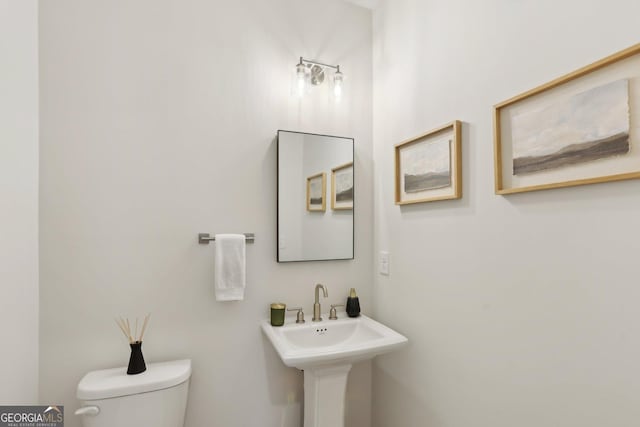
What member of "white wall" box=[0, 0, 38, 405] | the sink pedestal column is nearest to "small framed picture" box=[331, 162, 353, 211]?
the sink pedestal column

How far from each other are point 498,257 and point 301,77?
1293 millimetres

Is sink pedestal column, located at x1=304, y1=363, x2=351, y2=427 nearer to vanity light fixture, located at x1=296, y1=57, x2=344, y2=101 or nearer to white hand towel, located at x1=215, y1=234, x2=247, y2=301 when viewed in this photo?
white hand towel, located at x1=215, y1=234, x2=247, y2=301

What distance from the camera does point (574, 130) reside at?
947 millimetres

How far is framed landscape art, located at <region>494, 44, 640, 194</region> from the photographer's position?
834 mm

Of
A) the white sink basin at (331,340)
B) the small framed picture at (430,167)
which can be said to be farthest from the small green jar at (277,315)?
the small framed picture at (430,167)

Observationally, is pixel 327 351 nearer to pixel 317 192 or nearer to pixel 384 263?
pixel 384 263

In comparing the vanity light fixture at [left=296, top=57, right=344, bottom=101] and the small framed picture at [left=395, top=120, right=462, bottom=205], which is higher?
the vanity light fixture at [left=296, top=57, right=344, bottom=101]

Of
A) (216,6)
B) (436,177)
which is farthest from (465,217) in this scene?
(216,6)

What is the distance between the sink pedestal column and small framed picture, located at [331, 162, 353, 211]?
838mm

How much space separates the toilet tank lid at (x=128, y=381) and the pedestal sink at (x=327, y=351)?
0.42m

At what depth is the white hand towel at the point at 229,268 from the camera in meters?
1.53

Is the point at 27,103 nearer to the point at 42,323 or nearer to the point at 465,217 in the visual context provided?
the point at 42,323

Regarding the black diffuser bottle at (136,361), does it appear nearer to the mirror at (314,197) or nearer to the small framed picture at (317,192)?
the mirror at (314,197)

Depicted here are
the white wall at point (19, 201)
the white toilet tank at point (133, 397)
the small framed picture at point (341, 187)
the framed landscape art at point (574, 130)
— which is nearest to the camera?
the framed landscape art at point (574, 130)
